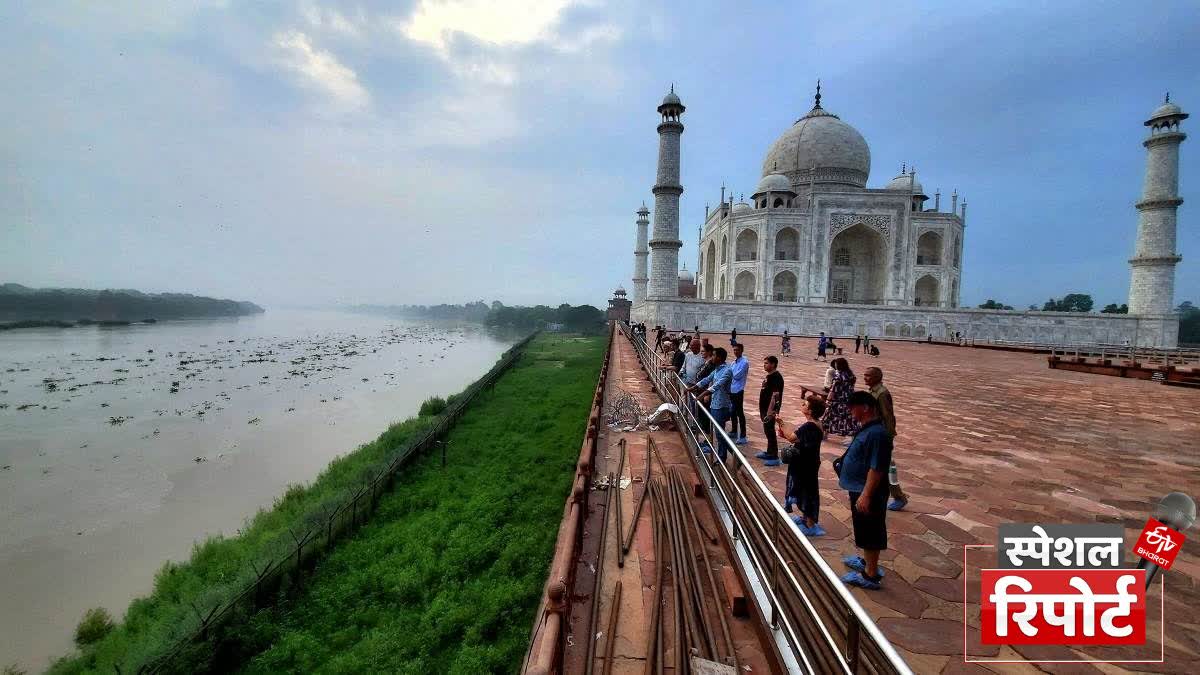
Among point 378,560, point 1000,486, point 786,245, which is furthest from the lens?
point 786,245

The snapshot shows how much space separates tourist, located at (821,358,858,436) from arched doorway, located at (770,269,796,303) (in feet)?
107

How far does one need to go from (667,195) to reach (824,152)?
1757 centimetres

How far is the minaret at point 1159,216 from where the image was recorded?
27.8m

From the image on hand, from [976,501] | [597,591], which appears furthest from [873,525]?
[976,501]

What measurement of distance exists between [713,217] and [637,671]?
43156mm

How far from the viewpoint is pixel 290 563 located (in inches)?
235

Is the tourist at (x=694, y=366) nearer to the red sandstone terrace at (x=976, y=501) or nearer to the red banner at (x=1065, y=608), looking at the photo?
the red sandstone terrace at (x=976, y=501)

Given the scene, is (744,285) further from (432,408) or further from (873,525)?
(873,525)

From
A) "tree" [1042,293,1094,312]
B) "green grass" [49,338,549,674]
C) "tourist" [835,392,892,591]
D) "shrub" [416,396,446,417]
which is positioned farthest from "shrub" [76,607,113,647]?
"tree" [1042,293,1094,312]

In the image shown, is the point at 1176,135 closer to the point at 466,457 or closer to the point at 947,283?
the point at 947,283

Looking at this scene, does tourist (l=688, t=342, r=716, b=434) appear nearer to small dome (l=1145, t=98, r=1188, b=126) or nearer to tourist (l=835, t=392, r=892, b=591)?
tourist (l=835, t=392, r=892, b=591)

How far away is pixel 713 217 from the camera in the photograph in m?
42.9

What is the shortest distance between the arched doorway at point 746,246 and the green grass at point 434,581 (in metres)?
31.5

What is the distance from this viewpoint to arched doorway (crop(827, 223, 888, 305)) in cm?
3709
